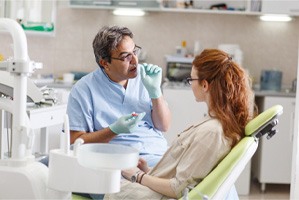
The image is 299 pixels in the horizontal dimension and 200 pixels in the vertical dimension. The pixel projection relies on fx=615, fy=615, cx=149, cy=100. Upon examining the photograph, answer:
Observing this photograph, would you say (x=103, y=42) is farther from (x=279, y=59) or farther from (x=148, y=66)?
(x=279, y=59)

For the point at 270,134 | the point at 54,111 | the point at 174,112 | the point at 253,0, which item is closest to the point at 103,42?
the point at 54,111

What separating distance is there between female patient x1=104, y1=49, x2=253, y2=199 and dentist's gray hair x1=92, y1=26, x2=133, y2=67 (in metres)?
0.58

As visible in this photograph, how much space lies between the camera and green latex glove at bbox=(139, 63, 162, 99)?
2.78 metres

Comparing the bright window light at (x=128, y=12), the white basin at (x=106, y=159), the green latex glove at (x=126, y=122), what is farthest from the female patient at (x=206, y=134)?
the bright window light at (x=128, y=12)

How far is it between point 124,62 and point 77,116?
33 centimetres

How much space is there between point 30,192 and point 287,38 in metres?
4.03

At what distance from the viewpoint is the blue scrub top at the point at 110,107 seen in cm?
278

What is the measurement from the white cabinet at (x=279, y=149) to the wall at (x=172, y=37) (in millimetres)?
619

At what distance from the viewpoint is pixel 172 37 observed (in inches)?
218

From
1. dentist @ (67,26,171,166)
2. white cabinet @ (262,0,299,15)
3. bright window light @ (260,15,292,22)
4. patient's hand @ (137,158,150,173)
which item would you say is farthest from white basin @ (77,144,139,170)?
bright window light @ (260,15,292,22)

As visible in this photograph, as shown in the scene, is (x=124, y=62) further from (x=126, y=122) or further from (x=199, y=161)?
(x=199, y=161)

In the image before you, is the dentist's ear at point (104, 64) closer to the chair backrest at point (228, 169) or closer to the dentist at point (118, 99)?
the dentist at point (118, 99)

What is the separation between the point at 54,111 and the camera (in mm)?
Result: 3340

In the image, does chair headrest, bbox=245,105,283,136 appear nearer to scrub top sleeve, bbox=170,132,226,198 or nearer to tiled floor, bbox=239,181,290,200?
scrub top sleeve, bbox=170,132,226,198
